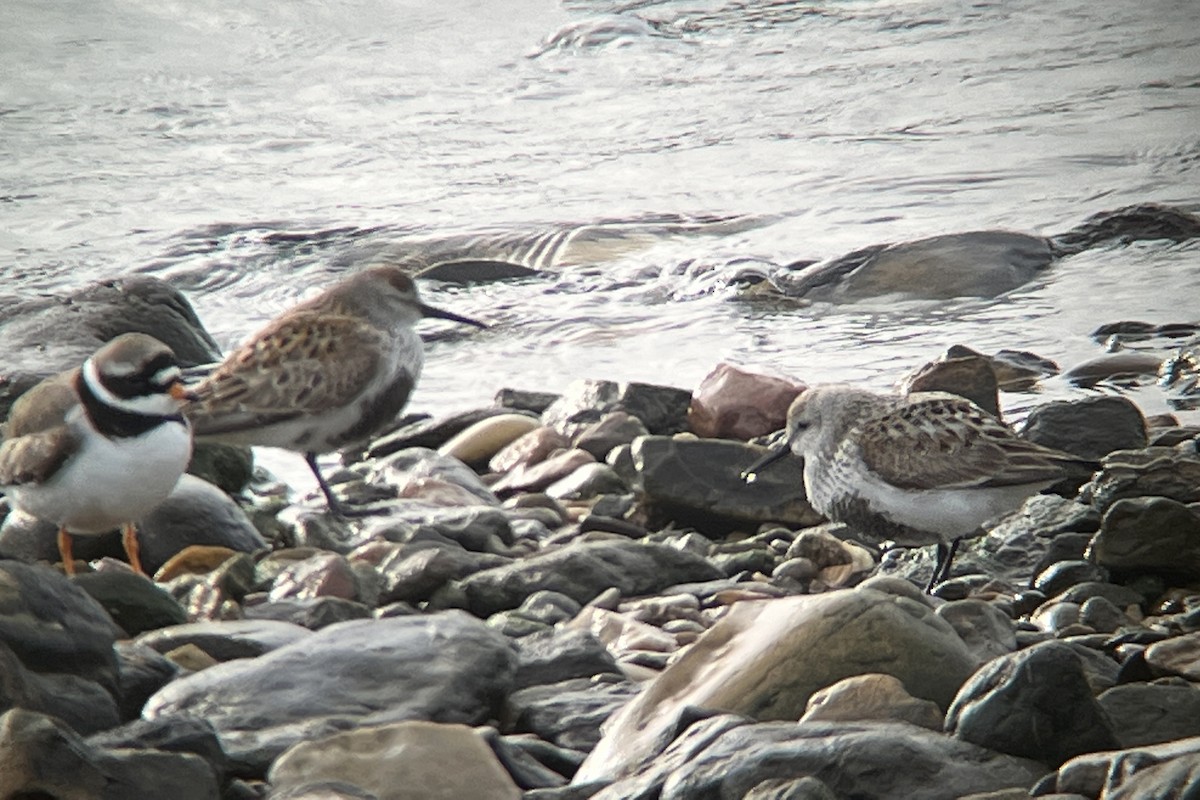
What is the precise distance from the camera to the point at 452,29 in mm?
20547

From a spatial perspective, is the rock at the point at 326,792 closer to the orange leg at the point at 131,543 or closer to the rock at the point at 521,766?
the rock at the point at 521,766

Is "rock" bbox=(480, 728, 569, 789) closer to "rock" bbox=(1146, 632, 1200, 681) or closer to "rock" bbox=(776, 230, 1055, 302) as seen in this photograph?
"rock" bbox=(1146, 632, 1200, 681)

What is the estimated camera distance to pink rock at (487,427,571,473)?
8.20 metres

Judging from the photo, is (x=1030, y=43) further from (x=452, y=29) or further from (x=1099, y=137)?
(x=452, y=29)

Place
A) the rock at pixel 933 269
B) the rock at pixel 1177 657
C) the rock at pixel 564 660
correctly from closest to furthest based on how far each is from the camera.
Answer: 1. the rock at pixel 1177 657
2. the rock at pixel 564 660
3. the rock at pixel 933 269

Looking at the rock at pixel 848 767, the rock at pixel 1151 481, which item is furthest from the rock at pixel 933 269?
the rock at pixel 848 767

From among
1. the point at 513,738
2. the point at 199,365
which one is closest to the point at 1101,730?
the point at 513,738

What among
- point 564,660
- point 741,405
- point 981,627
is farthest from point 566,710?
point 741,405

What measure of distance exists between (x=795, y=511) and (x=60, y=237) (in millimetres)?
9380

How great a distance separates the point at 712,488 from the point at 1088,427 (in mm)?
1721

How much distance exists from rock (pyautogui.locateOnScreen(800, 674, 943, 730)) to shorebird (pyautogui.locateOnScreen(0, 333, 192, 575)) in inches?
119

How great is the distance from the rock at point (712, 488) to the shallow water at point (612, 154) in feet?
8.56

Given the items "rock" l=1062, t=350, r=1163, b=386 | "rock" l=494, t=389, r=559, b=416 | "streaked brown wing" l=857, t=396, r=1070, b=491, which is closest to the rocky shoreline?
"streaked brown wing" l=857, t=396, r=1070, b=491

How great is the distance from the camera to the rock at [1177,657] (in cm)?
454
